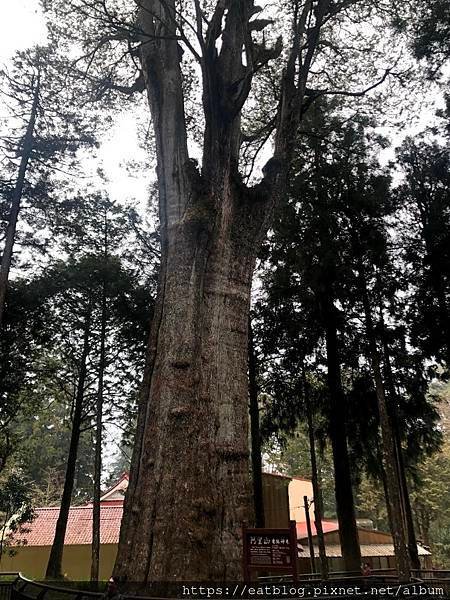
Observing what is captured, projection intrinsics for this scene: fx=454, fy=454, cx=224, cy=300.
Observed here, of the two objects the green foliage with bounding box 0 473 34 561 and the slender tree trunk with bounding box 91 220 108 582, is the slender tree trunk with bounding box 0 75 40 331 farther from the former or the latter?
the green foliage with bounding box 0 473 34 561

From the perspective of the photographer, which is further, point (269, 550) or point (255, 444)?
point (255, 444)

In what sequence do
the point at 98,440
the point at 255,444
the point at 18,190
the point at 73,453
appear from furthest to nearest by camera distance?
the point at 73,453
the point at 255,444
the point at 98,440
the point at 18,190

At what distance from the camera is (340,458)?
32.6 feet

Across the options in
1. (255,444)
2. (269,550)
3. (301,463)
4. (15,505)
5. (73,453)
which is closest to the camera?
(269,550)

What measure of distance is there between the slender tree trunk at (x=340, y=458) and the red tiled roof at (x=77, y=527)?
11.0 meters

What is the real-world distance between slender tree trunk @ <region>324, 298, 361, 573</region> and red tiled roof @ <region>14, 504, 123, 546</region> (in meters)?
11.0

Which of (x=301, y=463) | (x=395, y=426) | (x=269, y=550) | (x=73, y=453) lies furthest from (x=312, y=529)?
(x=269, y=550)

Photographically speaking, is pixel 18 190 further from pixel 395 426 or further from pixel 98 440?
pixel 395 426

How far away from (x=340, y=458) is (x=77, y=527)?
1389cm

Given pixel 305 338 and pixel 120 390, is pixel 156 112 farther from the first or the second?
pixel 120 390

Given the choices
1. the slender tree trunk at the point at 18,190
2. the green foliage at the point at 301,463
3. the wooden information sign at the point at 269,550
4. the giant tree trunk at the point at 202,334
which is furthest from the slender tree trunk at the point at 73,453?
the green foliage at the point at 301,463

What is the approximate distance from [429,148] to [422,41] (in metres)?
2.90

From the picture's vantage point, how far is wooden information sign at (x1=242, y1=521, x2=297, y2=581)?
2.95 meters

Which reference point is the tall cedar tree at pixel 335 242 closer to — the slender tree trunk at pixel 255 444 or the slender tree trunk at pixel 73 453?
the slender tree trunk at pixel 255 444
